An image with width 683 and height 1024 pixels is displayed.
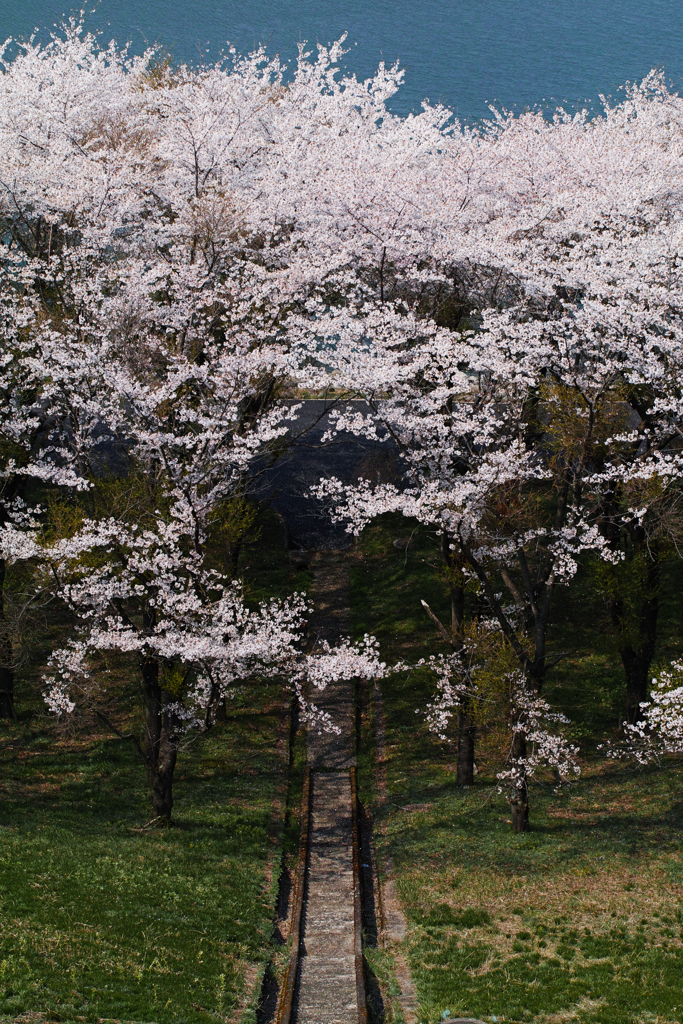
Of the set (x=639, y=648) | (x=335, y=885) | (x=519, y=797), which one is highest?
(x=639, y=648)

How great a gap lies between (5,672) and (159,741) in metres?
6.15

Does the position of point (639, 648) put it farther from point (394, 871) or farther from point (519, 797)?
point (394, 871)

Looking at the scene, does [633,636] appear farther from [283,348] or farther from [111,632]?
[111,632]

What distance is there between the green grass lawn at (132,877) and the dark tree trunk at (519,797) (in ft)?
17.0

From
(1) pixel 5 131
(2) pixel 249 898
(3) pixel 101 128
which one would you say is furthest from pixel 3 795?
(3) pixel 101 128

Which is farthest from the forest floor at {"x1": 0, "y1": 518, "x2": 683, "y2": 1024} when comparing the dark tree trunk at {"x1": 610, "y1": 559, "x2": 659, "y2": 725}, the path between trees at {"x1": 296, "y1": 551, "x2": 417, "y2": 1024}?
the dark tree trunk at {"x1": 610, "y1": 559, "x2": 659, "y2": 725}

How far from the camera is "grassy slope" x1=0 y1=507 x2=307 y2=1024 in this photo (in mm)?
12195

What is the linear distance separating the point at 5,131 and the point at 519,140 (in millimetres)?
16663

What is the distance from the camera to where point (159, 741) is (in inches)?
752

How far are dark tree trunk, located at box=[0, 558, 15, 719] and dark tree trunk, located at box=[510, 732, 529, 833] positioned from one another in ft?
38.1

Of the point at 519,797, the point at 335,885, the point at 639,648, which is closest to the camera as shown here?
the point at 335,885

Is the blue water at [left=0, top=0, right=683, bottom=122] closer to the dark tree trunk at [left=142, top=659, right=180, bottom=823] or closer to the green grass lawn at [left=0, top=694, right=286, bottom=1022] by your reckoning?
the green grass lawn at [left=0, top=694, right=286, bottom=1022]

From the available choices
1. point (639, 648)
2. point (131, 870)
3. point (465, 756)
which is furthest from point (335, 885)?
point (639, 648)

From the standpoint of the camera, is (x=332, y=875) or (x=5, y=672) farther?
(x=5, y=672)
